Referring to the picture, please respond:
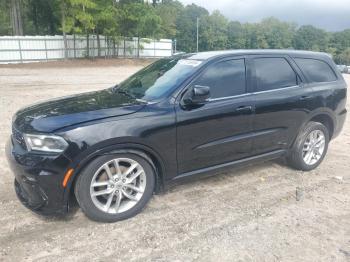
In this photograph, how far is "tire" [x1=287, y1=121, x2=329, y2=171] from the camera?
15.9 ft

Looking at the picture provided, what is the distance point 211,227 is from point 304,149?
7.68ft

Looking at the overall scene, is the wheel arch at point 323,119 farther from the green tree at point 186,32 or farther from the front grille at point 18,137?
the green tree at point 186,32

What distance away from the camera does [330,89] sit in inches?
197

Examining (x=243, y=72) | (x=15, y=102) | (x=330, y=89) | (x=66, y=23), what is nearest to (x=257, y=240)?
(x=243, y=72)

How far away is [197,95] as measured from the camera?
11.9ft

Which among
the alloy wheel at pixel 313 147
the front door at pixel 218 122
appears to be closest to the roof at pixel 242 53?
the front door at pixel 218 122

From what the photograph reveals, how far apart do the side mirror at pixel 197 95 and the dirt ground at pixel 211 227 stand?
122 centimetres

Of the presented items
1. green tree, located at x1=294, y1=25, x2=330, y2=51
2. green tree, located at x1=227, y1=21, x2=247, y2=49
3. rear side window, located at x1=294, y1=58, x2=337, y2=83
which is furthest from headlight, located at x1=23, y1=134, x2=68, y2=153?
green tree, located at x1=294, y1=25, x2=330, y2=51

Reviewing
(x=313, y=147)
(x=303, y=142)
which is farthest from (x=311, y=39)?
(x=303, y=142)

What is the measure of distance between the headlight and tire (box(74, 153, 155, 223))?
0.33m

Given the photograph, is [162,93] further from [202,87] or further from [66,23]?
[66,23]

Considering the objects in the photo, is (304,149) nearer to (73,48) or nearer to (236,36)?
(73,48)

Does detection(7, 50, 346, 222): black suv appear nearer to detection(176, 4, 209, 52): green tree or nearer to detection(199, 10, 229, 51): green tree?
detection(176, 4, 209, 52): green tree

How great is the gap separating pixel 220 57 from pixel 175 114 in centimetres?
106
